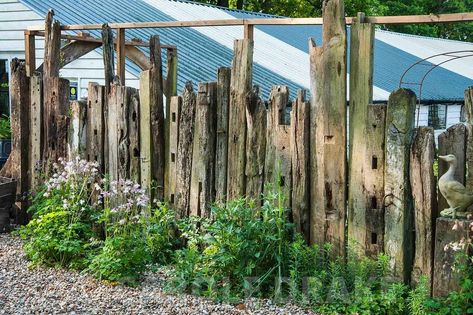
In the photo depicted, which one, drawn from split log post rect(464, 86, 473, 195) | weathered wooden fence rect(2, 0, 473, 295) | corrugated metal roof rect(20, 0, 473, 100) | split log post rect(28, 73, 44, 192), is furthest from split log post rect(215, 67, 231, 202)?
corrugated metal roof rect(20, 0, 473, 100)

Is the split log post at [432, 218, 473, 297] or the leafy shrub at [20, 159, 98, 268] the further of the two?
the leafy shrub at [20, 159, 98, 268]

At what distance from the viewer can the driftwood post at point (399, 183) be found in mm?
5102

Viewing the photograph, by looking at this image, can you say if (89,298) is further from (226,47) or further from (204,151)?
(226,47)

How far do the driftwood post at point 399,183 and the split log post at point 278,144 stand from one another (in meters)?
0.93

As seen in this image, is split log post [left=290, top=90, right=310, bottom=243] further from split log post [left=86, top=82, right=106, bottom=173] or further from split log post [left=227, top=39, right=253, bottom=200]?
split log post [left=86, top=82, right=106, bottom=173]

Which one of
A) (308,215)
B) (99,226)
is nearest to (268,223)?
(308,215)

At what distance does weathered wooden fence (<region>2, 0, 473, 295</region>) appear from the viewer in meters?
5.09

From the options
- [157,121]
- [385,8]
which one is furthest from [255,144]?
[385,8]

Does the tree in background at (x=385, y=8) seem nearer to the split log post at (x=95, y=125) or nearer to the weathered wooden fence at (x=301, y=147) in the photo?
the split log post at (x=95, y=125)

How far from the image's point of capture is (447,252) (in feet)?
16.0

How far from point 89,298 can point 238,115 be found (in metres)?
2.01

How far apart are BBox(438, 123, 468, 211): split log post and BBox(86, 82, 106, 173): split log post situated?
3622 mm

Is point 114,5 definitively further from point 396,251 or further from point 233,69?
point 396,251

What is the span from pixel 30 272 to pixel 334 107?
120 inches
